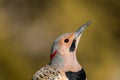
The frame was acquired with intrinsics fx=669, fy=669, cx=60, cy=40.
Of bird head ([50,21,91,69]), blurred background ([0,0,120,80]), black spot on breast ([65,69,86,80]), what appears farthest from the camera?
blurred background ([0,0,120,80])

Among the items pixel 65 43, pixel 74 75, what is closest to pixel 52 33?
pixel 65 43

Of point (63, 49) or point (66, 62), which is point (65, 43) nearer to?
point (63, 49)

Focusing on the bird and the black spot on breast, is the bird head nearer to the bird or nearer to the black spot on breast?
the bird

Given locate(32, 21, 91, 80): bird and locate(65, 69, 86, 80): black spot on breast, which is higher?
locate(32, 21, 91, 80): bird

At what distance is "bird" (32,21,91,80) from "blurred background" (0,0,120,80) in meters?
4.70

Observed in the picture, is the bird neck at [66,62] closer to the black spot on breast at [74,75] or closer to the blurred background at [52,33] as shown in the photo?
the black spot on breast at [74,75]

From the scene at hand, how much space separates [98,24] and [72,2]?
0.70 meters

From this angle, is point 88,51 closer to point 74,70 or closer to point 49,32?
point 49,32

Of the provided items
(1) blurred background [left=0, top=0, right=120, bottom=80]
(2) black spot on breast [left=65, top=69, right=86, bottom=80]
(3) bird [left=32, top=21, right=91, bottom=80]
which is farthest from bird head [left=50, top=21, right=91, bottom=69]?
(1) blurred background [left=0, top=0, right=120, bottom=80]

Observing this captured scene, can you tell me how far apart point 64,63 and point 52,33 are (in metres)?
6.35

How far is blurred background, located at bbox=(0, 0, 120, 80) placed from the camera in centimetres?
1278

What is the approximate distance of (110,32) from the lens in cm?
1370

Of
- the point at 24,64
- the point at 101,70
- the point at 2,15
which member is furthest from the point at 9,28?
the point at 101,70

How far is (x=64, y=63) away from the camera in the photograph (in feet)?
24.7
